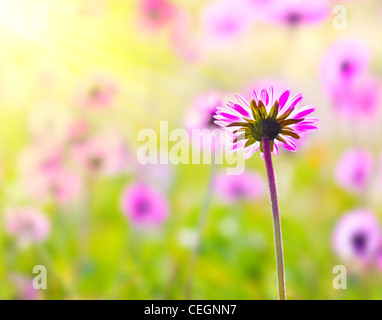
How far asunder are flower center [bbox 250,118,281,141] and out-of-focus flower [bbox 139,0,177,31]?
1.31 feet

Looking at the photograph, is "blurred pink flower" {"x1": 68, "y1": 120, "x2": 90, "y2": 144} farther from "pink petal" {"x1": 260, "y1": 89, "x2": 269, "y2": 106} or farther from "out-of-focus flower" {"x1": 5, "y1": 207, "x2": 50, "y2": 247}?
"pink petal" {"x1": 260, "y1": 89, "x2": 269, "y2": 106}

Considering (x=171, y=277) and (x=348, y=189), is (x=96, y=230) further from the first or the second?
(x=348, y=189)

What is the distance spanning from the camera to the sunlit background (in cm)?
54

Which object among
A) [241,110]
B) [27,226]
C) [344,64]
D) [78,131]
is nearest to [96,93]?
[78,131]

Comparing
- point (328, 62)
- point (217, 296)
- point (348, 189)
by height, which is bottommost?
point (217, 296)

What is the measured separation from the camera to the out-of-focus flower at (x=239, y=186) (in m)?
0.57

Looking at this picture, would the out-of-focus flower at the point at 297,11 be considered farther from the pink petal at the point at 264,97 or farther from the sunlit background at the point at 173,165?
the pink petal at the point at 264,97

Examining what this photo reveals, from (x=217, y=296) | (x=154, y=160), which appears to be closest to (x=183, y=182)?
(x=154, y=160)

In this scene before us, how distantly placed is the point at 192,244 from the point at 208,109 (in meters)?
0.21

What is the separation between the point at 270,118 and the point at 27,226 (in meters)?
0.39

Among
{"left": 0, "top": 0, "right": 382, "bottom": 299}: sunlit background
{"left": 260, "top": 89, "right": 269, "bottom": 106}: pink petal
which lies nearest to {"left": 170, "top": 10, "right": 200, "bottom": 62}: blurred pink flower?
{"left": 0, "top": 0, "right": 382, "bottom": 299}: sunlit background

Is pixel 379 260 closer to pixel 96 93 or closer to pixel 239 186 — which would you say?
pixel 239 186

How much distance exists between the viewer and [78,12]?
597mm

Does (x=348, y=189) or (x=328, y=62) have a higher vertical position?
(x=328, y=62)
